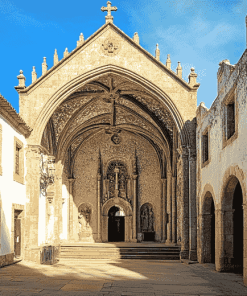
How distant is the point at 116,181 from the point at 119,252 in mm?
7265

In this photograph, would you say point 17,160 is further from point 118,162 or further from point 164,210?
point 164,210

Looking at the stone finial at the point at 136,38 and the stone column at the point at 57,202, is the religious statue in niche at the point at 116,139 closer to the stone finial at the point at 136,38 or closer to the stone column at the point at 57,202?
the stone column at the point at 57,202

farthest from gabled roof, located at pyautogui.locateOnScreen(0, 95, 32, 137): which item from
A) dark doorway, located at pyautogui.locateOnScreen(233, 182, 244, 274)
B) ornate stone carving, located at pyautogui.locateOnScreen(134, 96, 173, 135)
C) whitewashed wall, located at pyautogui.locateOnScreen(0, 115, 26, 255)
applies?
dark doorway, located at pyautogui.locateOnScreen(233, 182, 244, 274)

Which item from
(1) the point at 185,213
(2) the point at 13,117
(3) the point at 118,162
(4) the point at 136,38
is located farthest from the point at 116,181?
(2) the point at 13,117

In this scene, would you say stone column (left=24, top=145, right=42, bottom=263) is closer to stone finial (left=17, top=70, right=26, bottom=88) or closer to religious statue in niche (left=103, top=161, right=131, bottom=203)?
stone finial (left=17, top=70, right=26, bottom=88)

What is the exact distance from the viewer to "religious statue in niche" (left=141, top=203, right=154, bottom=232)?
2623 centimetres

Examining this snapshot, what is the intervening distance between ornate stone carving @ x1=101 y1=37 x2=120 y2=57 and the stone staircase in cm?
933

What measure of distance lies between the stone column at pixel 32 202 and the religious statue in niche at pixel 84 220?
984 cm

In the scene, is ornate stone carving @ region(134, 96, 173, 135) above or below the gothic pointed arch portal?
above

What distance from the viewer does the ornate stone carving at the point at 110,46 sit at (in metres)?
17.2

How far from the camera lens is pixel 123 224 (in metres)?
27.4

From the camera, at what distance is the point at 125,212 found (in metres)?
26.3

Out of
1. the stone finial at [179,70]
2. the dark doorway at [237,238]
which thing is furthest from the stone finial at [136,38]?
the dark doorway at [237,238]

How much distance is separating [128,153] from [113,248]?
27.2ft
